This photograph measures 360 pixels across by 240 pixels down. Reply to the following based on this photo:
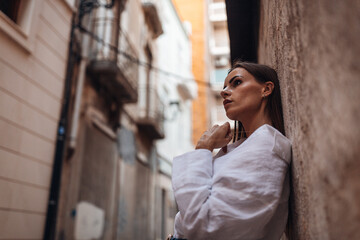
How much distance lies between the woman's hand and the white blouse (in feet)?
0.49

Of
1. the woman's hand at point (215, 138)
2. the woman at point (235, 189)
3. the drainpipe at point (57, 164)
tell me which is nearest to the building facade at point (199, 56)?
the drainpipe at point (57, 164)

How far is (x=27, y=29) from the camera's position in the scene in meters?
5.38

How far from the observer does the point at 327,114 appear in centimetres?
85

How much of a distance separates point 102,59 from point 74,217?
424 cm

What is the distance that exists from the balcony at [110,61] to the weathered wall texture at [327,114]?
794 cm

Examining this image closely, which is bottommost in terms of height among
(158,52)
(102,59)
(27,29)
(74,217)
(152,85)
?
(74,217)

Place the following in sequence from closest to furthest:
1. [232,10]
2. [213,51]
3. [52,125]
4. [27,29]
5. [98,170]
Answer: [232,10] < [27,29] < [52,125] < [98,170] < [213,51]

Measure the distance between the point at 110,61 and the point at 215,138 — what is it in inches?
306

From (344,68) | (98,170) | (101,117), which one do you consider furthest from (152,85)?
(344,68)

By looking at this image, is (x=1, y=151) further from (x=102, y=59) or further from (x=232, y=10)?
(x=102, y=59)

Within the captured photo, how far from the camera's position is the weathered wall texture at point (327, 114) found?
27.9 inches

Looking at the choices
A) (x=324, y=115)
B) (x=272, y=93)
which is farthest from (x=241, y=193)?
(x=272, y=93)

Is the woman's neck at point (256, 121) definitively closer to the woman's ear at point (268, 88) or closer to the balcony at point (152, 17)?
the woman's ear at point (268, 88)

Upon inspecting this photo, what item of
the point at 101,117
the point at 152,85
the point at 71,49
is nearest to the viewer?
the point at 71,49
